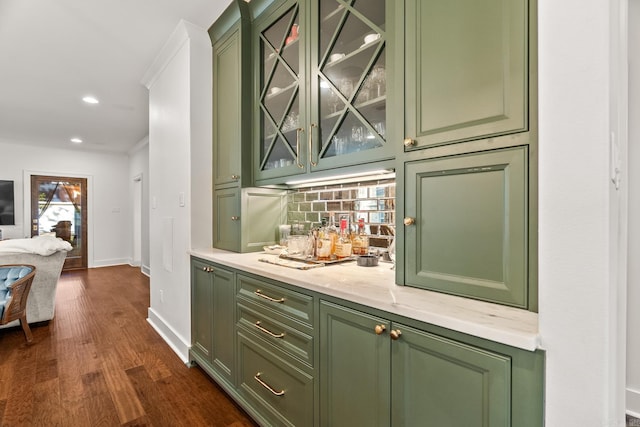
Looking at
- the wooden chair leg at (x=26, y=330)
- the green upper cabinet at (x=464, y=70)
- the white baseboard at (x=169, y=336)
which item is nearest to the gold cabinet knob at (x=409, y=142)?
the green upper cabinet at (x=464, y=70)

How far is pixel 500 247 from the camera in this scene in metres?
0.95

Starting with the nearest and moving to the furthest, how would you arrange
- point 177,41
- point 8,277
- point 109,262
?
1. point 177,41
2. point 8,277
3. point 109,262

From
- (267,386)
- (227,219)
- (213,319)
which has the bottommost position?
(267,386)

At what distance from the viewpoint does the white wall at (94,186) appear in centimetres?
590

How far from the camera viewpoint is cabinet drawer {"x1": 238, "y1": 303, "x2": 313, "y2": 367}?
1363mm

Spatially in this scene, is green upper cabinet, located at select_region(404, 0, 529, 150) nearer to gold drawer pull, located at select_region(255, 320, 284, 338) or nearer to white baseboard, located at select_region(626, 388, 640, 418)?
gold drawer pull, located at select_region(255, 320, 284, 338)

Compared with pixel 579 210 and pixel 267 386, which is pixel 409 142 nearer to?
pixel 579 210

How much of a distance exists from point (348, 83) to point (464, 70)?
25.0 inches

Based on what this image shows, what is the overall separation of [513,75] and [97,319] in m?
4.36

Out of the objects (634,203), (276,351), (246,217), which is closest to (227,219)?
(246,217)

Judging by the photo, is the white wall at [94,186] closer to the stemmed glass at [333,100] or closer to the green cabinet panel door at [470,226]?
the stemmed glass at [333,100]

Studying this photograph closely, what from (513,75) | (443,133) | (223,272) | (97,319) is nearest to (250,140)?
(223,272)

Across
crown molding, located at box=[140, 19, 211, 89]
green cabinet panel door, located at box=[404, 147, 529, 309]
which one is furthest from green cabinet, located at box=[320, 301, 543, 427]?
crown molding, located at box=[140, 19, 211, 89]

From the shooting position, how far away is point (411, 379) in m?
0.98
